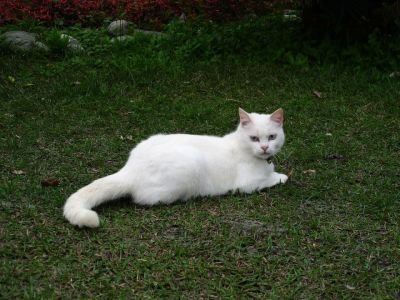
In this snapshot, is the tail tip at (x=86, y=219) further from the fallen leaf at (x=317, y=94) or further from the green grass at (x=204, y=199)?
the fallen leaf at (x=317, y=94)

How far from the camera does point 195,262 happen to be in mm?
3959

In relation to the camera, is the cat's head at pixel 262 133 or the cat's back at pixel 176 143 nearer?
the cat's back at pixel 176 143

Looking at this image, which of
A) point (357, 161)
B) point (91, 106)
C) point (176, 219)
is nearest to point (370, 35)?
point (357, 161)

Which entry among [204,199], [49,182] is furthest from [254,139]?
[49,182]

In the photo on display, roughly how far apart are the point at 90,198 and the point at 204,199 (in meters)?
0.98

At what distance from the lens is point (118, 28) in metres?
10.9

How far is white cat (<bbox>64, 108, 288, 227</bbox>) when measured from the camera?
4535 mm

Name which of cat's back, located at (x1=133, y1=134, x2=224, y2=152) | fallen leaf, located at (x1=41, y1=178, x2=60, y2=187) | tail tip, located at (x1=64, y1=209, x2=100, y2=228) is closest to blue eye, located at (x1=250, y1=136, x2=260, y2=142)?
cat's back, located at (x1=133, y1=134, x2=224, y2=152)

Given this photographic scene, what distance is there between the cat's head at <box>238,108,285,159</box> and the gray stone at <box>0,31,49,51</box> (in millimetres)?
5467

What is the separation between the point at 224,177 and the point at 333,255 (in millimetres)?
1264

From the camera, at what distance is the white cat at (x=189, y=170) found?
4.54 m

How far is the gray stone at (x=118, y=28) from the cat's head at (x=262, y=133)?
6180 millimetres

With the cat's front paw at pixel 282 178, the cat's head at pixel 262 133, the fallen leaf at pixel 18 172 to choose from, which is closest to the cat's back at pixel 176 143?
the cat's head at pixel 262 133

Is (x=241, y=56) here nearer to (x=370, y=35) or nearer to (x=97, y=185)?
(x=370, y=35)
